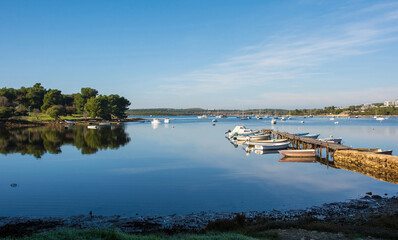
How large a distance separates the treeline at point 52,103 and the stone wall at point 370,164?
98525 mm

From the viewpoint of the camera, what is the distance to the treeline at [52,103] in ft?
344

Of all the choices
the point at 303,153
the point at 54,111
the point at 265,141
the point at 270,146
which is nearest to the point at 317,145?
the point at 303,153

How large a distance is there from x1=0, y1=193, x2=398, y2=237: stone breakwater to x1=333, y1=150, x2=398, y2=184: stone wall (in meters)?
10.1

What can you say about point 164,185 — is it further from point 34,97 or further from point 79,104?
point 79,104

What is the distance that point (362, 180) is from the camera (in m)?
22.2

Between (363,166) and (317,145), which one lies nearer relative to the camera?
(363,166)

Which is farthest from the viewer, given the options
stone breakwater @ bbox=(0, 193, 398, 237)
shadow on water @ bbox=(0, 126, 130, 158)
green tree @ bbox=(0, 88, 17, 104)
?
green tree @ bbox=(0, 88, 17, 104)

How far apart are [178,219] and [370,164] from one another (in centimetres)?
2124

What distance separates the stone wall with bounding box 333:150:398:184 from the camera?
23.7 metres

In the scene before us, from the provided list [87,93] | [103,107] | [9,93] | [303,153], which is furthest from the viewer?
[87,93]

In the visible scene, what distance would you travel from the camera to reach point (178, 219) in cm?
1315

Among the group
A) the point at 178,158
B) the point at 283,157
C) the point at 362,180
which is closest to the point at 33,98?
the point at 178,158

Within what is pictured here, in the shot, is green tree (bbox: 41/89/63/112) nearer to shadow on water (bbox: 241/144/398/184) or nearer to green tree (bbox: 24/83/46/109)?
green tree (bbox: 24/83/46/109)

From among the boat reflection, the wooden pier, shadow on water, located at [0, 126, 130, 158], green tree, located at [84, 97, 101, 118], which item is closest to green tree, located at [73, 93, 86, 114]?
green tree, located at [84, 97, 101, 118]
